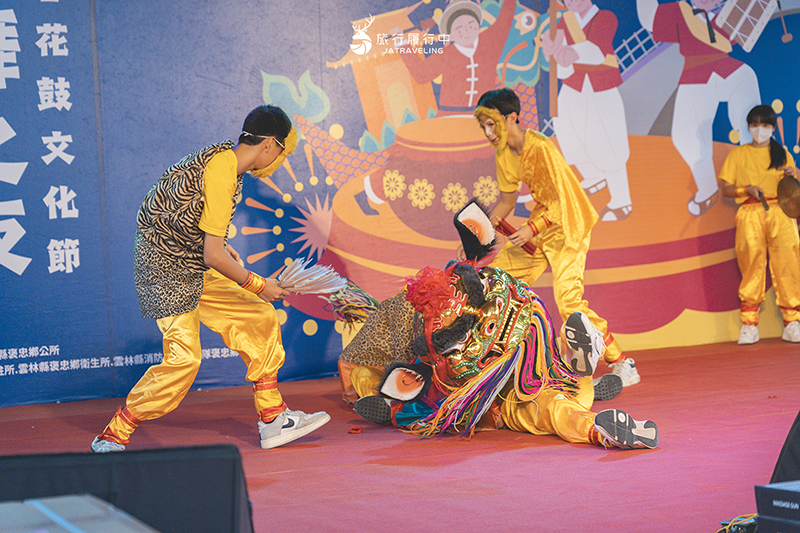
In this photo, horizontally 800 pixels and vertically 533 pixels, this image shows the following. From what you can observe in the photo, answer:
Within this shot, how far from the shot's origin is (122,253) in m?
4.18

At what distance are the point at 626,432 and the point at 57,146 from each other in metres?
3.59

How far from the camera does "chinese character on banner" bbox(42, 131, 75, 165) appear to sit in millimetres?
4023

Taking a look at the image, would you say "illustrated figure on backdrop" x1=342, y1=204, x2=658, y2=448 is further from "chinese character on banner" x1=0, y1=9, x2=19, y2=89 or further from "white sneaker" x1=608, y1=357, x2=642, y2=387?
"chinese character on banner" x1=0, y1=9, x2=19, y2=89

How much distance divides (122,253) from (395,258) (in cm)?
180

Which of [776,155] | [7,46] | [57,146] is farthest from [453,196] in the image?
[7,46]

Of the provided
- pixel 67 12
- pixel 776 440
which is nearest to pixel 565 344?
pixel 776 440

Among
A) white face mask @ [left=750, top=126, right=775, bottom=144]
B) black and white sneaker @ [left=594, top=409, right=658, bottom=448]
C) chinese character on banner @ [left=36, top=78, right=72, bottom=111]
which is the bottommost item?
black and white sneaker @ [left=594, top=409, right=658, bottom=448]

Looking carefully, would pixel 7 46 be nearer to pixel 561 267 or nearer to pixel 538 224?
pixel 538 224

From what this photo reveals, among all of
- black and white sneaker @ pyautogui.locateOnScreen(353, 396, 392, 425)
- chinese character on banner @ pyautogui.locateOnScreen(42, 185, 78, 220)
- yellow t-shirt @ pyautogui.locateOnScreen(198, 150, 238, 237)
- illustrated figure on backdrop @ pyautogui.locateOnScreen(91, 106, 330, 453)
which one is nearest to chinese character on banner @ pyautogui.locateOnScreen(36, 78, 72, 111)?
chinese character on banner @ pyautogui.locateOnScreen(42, 185, 78, 220)

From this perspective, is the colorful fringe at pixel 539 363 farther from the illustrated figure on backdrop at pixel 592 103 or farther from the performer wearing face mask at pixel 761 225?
the performer wearing face mask at pixel 761 225

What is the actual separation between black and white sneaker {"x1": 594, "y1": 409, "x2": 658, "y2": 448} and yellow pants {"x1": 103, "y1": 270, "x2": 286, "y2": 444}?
136 cm

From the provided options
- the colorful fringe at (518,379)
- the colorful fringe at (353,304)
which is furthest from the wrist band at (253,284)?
the colorful fringe at (353,304)

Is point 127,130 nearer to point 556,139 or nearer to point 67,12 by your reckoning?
point 67,12

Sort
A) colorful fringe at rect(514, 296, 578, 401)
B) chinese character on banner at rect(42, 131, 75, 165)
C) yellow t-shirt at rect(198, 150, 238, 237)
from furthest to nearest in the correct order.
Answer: chinese character on banner at rect(42, 131, 75, 165) → colorful fringe at rect(514, 296, 578, 401) → yellow t-shirt at rect(198, 150, 238, 237)
